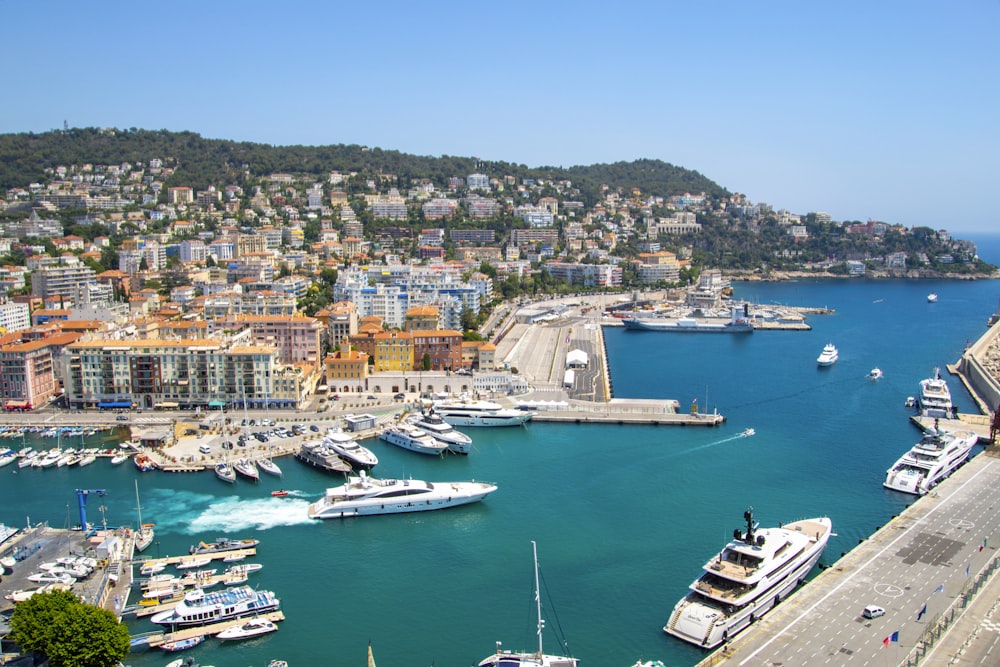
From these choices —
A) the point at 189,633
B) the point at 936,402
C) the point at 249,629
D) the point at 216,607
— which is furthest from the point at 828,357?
the point at 189,633

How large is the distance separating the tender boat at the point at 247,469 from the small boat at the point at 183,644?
5720 millimetres

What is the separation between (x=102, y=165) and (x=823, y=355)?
53.3m

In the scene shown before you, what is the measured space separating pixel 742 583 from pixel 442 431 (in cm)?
893

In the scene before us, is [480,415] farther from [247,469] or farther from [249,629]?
[249,629]

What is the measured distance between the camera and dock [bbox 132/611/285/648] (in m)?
10.2

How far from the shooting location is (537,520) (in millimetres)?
14133

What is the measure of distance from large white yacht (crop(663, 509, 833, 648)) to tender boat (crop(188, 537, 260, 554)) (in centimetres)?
647

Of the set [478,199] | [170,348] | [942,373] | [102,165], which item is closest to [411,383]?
[170,348]

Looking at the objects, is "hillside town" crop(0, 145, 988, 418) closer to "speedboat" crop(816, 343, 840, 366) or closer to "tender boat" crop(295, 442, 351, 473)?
"tender boat" crop(295, 442, 351, 473)

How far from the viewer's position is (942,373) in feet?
88.1

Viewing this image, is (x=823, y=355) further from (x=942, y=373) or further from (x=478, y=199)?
(x=478, y=199)

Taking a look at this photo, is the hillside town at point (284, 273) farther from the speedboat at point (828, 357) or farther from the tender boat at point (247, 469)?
the speedboat at point (828, 357)

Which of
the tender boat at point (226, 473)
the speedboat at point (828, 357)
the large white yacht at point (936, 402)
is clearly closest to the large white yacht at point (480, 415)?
the tender boat at point (226, 473)

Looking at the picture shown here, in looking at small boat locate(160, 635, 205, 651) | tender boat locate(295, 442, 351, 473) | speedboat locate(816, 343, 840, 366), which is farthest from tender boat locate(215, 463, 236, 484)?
speedboat locate(816, 343, 840, 366)
